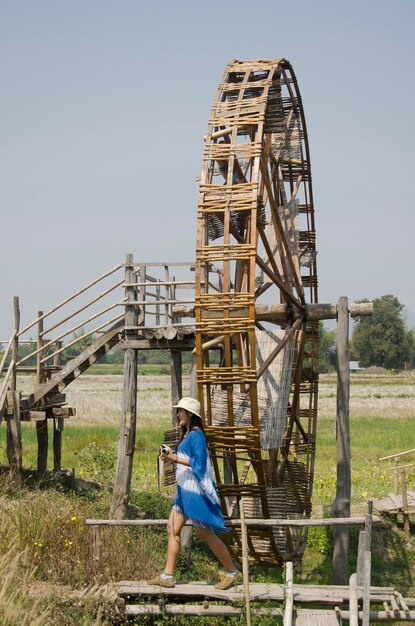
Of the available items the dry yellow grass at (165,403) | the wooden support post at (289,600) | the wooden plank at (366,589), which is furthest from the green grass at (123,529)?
the dry yellow grass at (165,403)

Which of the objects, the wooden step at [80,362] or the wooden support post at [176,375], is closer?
the wooden step at [80,362]

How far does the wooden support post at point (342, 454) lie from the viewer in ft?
39.3

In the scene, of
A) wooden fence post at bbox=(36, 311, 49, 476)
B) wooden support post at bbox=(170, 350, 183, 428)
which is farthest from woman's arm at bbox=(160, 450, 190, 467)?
wooden fence post at bbox=(36, 311, 49, 476)

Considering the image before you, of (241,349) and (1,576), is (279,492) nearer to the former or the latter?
(241,349)

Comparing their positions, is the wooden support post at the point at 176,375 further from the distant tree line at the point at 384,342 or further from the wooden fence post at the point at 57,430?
the distant tree line at the point at 384,342

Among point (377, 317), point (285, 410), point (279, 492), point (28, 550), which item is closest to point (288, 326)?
point (285, 410)

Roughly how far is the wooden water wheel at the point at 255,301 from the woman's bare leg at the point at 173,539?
4.97ft

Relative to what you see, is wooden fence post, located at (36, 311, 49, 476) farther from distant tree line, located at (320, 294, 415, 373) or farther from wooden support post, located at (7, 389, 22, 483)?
distant tree line, located at (320, 294, 415, 373)

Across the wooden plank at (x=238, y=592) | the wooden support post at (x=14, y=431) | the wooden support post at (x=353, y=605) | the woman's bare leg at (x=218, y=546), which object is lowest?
the wooden plank at (x=238, y=592)

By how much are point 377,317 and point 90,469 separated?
8395 centimetres

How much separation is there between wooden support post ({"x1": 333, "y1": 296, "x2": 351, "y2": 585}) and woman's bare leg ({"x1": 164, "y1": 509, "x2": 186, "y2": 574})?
125 inches

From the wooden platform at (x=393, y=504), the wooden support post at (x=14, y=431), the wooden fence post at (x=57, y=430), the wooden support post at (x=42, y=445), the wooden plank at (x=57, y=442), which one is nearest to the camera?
the wooden platform at (x=393, y=504)

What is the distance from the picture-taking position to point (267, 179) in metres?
12.7

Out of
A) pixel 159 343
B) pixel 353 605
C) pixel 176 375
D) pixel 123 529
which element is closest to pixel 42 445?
pixel 176 375
